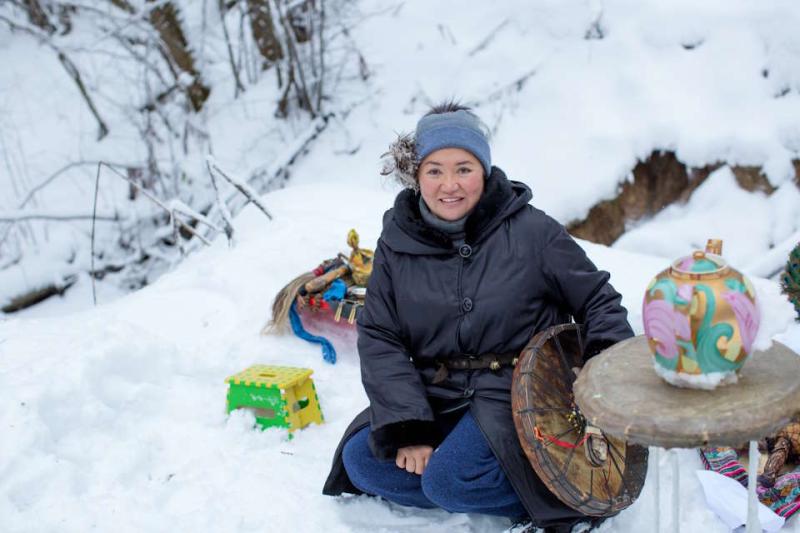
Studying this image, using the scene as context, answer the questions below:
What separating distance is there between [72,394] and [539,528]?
1.80 m

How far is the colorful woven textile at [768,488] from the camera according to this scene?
2104mm

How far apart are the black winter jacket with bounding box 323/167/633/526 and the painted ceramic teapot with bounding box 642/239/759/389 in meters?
0.57

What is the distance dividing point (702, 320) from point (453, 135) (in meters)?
1.01

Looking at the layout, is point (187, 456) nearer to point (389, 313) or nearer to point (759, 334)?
point (389, 313)

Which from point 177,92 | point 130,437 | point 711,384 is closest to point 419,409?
point 711,384

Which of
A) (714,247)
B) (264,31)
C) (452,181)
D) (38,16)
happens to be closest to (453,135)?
(452,181)

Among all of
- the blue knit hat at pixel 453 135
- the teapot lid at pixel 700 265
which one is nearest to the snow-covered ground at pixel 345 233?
the blue knit hat at pixel 453 135

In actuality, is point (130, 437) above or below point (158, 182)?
below

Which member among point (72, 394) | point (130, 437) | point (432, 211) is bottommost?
point (130, 437)

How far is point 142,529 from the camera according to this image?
237cm

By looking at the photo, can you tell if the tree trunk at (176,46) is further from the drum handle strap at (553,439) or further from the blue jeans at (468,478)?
the drum handle strap at (553,439)

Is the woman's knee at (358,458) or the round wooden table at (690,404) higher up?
the round wooden table at (690,404)

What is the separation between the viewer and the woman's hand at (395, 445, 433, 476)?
2.22m

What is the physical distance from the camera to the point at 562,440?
2041 millimetres
